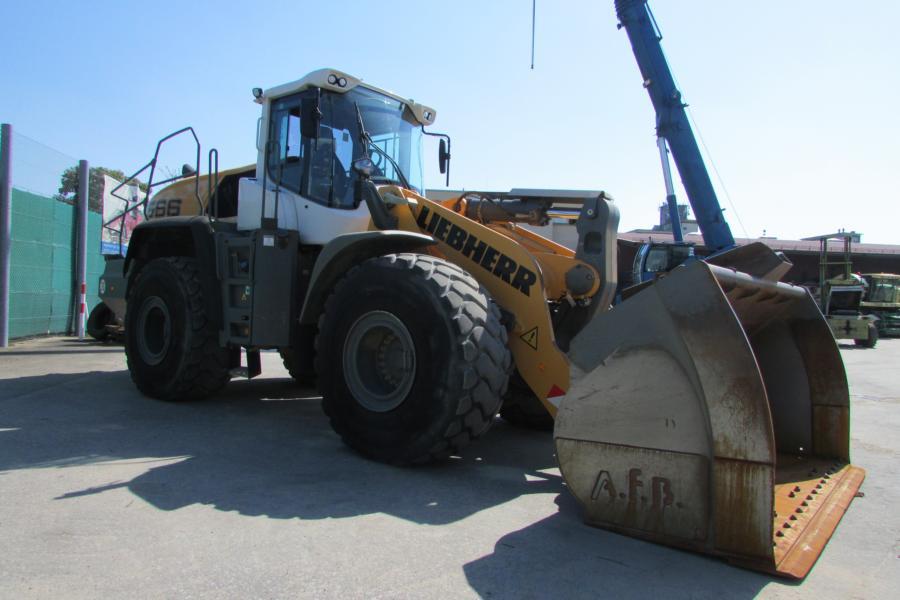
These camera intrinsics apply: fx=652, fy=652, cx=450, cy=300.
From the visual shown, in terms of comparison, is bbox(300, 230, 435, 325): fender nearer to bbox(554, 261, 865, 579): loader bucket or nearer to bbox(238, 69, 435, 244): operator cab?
bbox(238, 69, 435, 244): operator cab

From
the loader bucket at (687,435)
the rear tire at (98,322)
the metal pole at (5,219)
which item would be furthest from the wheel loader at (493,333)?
the rear tire at (98,322)

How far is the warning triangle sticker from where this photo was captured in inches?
171

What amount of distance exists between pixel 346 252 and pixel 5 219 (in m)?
8.93

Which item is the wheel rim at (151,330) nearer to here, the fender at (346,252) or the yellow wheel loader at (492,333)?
the yellow wheel loader at (492,333)

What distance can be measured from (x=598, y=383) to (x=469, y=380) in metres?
0.90

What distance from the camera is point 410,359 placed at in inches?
170

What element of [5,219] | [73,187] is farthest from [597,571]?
[73,187]

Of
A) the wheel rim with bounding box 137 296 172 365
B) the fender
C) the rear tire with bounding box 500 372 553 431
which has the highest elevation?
the fender

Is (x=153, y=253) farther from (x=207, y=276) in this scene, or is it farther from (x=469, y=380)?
(x=469, y=380)

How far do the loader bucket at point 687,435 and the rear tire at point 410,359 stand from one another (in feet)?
2.54

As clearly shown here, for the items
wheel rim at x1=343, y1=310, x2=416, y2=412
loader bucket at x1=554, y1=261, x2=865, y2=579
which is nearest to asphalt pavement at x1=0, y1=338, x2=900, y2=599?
loader bucket at x1=554, y1=261, x2=865, y2=579

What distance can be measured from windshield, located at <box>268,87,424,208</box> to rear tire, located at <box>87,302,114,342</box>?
756 cm

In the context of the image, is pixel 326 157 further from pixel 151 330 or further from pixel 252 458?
pixel 151 330

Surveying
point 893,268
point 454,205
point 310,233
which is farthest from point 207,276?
point 893,268
